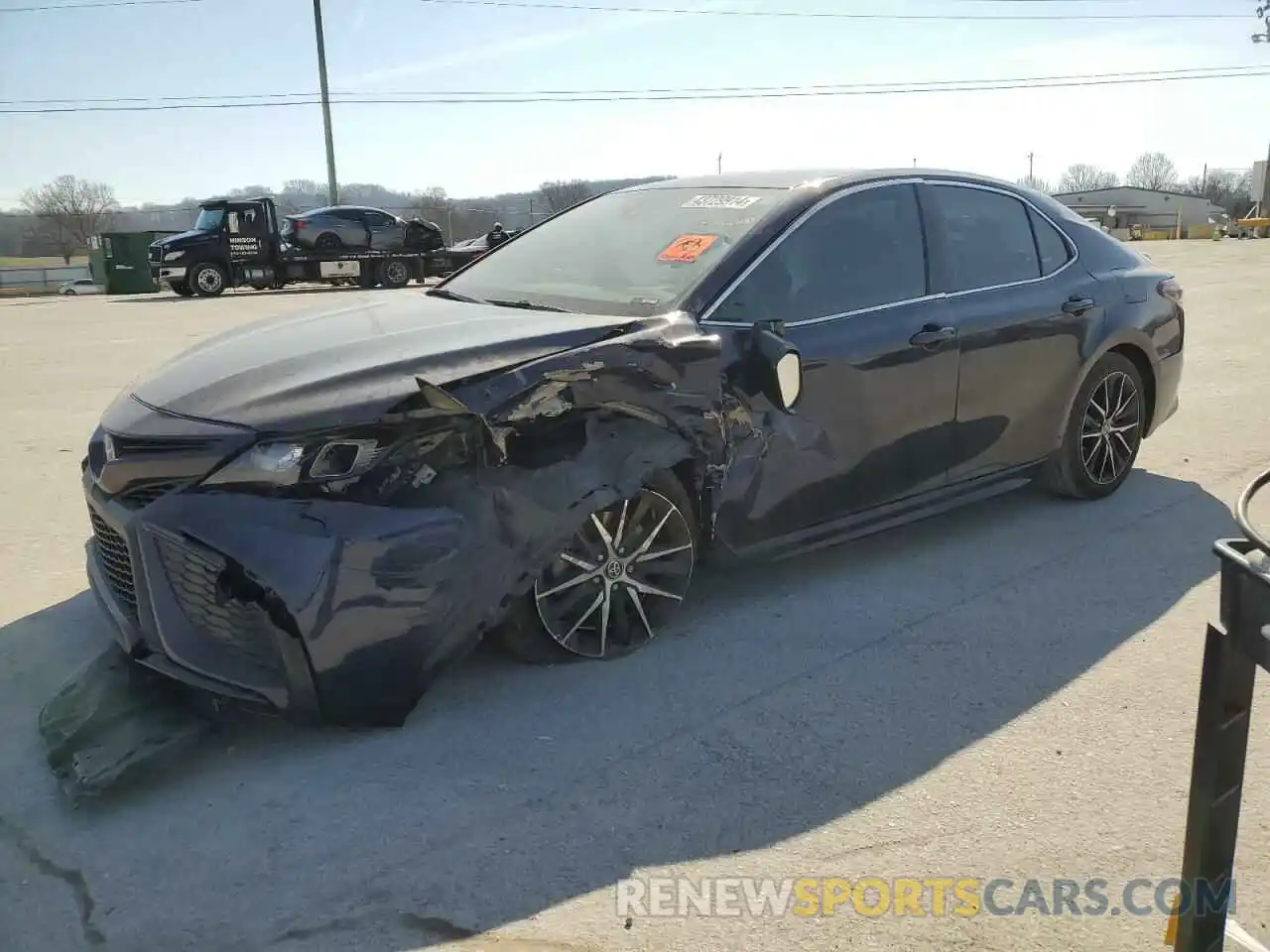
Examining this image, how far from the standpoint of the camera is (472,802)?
2678 mm

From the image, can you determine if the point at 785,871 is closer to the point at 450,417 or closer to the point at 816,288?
the point at 450,417

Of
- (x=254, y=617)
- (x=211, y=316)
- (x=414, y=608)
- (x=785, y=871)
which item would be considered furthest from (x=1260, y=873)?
(x=211, y=316)

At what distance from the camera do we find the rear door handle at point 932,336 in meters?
4.08

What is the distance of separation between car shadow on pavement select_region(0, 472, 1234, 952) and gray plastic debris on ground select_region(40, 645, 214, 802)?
0.25 feet

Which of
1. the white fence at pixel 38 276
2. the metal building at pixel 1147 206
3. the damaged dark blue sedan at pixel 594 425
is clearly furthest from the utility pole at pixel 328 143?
the metal building at pixel 1147 206

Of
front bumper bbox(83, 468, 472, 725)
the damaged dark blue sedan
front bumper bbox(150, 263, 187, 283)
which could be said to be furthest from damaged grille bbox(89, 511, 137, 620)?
front bumper bbox(150, 263, 187, 283)

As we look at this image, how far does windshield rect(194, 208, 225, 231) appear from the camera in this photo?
22172mm

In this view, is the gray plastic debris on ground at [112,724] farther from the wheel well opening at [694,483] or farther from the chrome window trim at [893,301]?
the chrome window trim at [893,301]

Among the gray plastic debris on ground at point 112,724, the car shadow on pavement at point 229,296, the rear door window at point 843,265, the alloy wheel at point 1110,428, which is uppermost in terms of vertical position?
the rear door window at point 843,265

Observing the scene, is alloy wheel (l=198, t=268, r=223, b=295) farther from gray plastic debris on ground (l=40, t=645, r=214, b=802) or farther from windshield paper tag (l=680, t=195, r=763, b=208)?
gray plastic debris on ground (l=40, t=645, r=214, b=802)

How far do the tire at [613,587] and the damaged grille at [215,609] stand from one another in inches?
28.8

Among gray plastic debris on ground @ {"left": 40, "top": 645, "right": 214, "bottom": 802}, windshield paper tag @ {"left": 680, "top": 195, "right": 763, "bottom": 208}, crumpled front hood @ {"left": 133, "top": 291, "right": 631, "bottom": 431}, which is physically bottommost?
gray plastic debris on ground @ {"left": 40, "top": 645, "right": 214, "bottom": 802}

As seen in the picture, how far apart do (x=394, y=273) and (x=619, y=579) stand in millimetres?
22574

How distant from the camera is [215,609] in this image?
279 centimetres
